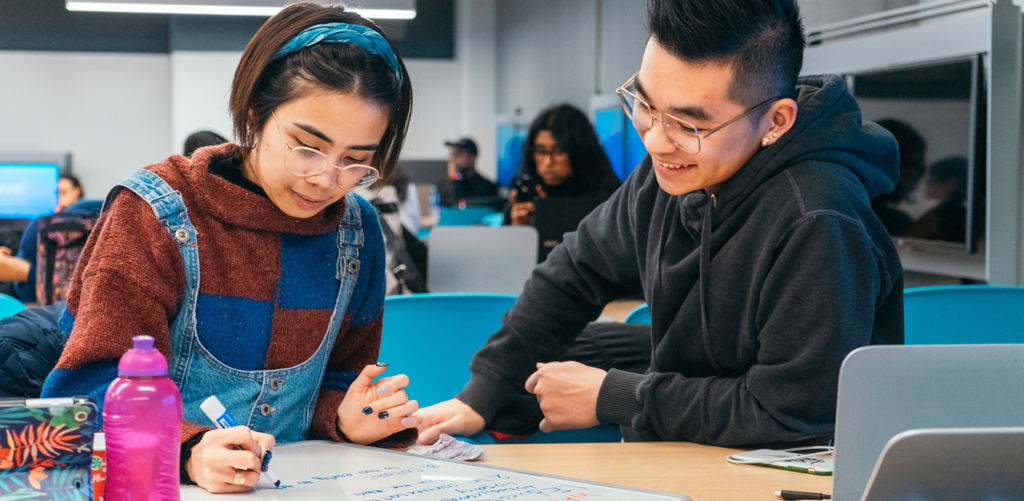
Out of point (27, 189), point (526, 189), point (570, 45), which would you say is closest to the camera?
point (526, 189)

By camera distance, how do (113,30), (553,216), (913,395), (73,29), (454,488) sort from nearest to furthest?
(913,395)
(454,488)
(553,216)
(73,29)
(113,30)

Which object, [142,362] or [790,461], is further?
[790,461]

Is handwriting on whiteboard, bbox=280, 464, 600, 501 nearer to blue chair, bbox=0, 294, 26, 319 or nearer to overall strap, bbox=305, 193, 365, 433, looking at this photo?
overall strap, bbox=305, 193, 365, 433

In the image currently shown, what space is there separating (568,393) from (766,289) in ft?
1.21

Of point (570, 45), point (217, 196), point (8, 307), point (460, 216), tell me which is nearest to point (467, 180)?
point (460, 216)

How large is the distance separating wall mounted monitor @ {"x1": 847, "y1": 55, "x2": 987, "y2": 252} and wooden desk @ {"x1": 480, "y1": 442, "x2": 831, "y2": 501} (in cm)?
189

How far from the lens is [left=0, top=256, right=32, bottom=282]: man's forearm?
3004 mm

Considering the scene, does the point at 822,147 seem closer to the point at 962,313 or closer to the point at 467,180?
the point at 962,313

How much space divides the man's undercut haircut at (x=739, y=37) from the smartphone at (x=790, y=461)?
485 millimetres

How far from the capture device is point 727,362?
1267 mm

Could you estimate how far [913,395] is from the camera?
763mm

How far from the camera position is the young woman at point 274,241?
1.02 meters

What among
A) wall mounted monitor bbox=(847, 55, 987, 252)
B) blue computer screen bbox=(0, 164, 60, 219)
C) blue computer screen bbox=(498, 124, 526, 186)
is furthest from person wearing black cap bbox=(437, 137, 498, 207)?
wall mounted monitor bbox=(847, 55, 987, 252)

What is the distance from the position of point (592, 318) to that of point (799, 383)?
1.96ft
